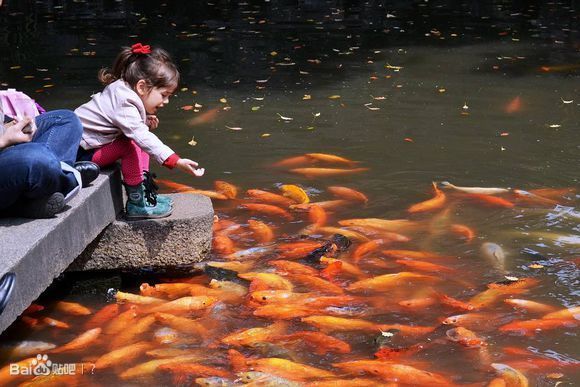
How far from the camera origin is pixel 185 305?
483 centimetres

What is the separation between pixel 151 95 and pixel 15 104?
72 cm

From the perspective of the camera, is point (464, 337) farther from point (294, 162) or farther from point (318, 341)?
point (294, 162)

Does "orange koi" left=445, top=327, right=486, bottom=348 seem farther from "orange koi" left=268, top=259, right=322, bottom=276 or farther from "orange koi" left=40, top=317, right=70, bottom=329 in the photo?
"orange koi" left=40, top=317, right=70, bottom=329

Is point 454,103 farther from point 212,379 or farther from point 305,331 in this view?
point 212,379

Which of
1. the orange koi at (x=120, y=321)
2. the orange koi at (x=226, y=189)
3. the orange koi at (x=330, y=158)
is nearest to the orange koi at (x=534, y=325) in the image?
the orange koi at (x=120, y=321)

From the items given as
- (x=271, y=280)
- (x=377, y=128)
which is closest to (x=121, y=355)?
(x=271, y=280)

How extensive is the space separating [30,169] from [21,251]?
43 cm

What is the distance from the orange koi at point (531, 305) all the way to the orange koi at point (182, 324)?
1595 mm

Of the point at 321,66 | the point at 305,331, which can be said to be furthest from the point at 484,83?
the point at 305,331

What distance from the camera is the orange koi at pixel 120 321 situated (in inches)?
182

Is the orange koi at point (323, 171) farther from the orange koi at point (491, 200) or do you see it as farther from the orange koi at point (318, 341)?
the orange koi at point (318, 341)

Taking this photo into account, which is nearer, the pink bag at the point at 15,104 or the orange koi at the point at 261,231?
the pink bag at the point at 15,104

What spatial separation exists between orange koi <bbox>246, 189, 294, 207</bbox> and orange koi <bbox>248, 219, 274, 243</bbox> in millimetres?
418

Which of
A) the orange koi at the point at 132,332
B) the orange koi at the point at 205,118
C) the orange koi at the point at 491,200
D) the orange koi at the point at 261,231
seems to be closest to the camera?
the orange koi at the point at 132,332
